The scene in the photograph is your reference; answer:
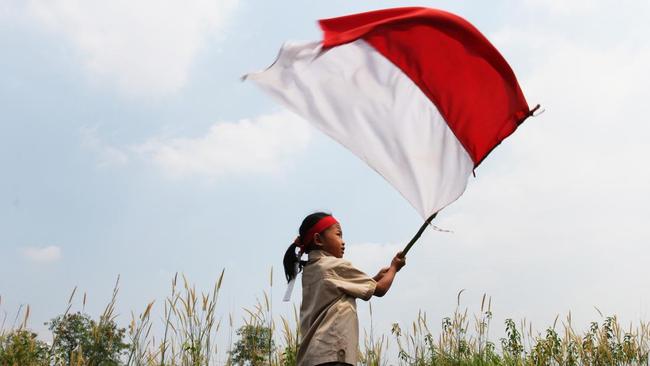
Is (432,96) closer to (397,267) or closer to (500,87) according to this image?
(500,87)

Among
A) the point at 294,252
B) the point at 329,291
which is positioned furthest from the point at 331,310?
the point at 294,252

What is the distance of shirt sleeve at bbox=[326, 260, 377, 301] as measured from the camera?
307 cm

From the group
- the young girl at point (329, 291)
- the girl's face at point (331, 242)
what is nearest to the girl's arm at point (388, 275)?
the young girl at point (329, 291)

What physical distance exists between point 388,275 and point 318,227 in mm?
403

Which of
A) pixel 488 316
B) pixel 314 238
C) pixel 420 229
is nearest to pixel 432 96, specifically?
pixel 420 229

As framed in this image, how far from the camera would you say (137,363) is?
14.8ft

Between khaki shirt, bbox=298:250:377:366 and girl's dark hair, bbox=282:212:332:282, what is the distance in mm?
190

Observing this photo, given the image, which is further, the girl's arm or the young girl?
the girl's arm

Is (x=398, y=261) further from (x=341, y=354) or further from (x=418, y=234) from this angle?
(x=341, y=354)

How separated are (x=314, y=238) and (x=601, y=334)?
149 inches

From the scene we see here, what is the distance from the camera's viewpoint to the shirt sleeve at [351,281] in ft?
10.1

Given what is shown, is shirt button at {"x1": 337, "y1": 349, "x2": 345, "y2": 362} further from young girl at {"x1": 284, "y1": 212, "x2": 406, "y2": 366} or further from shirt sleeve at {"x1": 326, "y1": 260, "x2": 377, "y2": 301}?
shirt sleeve at {"x1": 326, "y1": 260, "x2": 377, "y2": 301}

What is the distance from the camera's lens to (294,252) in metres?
3.44

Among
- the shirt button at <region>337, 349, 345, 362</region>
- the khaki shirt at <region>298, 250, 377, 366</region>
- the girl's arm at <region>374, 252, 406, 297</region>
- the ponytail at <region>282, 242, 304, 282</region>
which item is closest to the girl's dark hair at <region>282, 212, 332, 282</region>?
the ponytail at <region>282, 242, 304, 282</region>
